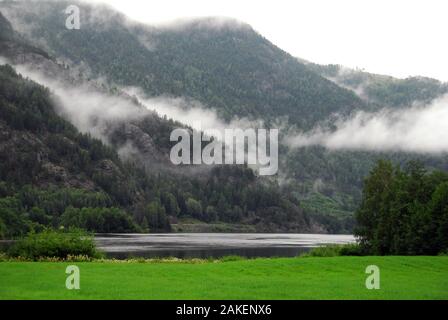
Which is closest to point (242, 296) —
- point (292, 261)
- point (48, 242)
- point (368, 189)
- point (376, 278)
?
point (376, 278)

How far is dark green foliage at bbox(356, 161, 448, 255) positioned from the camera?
7656 centimetres

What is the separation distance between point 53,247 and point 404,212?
50.0 metres

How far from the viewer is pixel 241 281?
38375mm

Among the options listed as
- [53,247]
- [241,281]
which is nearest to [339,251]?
[53,247]

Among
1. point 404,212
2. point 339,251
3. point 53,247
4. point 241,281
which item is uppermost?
point 404,212

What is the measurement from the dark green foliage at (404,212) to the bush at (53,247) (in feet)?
135

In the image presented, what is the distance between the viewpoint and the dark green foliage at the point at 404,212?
76.6 meters

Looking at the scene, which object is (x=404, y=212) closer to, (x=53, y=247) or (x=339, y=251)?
(x=339, y=251)

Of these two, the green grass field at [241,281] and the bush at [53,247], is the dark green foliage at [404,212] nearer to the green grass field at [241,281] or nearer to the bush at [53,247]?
the green grass field at [241,281]

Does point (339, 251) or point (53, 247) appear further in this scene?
point (339, 251)

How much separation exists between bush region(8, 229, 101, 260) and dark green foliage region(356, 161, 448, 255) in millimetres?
41300

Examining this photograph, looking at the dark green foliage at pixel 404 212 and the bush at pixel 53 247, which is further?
the dark green foliage at pixel 404 212

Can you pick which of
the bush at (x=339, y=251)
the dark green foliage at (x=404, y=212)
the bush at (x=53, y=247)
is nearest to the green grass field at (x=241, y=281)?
the bush at (x=53, y=247)
